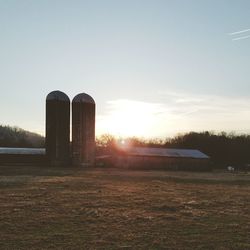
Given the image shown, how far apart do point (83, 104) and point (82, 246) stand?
48.9 metres

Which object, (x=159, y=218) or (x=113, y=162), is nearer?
(x=159, y=218)

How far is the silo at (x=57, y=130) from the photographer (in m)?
56.2

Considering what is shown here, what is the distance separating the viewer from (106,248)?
10.4 metres

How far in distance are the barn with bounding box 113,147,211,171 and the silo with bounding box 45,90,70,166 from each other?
967 cm

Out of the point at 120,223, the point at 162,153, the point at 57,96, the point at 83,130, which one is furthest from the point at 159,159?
the point at 120,223

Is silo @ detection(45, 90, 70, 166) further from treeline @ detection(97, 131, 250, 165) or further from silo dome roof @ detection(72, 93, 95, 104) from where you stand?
treeline @ detection(97, 131, 250, 165)

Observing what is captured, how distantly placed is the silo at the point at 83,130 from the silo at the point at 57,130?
113cm

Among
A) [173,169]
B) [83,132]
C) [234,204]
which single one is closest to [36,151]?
[83,132]

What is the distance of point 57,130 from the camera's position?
56.5m

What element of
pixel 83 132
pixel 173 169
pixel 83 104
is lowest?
pixel 173 169

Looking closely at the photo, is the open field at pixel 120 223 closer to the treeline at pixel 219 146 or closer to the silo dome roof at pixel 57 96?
the silo dome roof at pixel 57 96

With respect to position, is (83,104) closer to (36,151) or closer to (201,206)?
(36,151)

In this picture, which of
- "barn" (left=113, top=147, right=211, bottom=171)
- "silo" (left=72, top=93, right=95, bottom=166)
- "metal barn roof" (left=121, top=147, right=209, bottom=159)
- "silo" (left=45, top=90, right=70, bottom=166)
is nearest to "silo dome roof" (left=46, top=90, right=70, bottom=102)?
"silo" (left=45, top=90, right=70, bottom=166)

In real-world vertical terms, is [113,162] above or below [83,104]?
below
